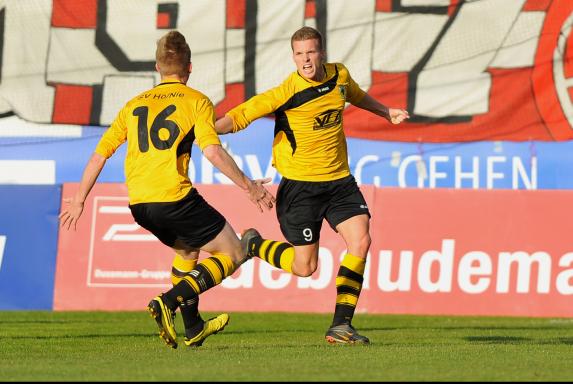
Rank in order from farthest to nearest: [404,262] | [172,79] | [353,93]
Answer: [404,262] → [353,93] → [172,79]

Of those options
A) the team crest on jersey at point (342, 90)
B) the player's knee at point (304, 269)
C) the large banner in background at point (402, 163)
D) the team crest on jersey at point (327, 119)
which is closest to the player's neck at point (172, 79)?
the team crest on jersey at point (327, 119)

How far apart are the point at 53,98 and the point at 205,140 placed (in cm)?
1003

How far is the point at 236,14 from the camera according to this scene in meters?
17.8

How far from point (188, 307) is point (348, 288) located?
4.42 ft

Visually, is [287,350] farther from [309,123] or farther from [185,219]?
[309,123]

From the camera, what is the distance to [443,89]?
696 inches

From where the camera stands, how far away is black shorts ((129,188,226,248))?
8.48 m

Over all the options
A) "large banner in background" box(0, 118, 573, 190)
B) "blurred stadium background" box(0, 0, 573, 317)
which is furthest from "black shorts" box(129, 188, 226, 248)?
"large banner in background" box(0, 118, 573, 190)

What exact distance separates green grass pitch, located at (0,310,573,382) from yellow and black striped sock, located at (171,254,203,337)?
0.17 metres

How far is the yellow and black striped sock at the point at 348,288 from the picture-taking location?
376 inches

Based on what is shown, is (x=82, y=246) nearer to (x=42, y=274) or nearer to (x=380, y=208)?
(x=42, y=274)

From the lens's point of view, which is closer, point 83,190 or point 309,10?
point 83,190

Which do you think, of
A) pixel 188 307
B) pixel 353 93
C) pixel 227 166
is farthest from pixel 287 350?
pixel 353 93

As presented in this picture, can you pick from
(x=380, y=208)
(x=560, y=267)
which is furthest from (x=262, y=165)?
(x=560, y=267)
